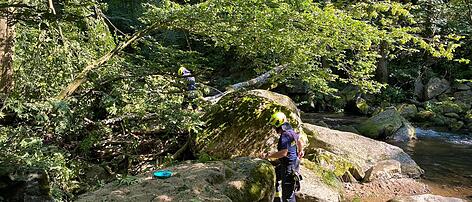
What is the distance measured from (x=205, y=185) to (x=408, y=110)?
14.7 meters

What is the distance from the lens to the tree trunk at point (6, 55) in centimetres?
513

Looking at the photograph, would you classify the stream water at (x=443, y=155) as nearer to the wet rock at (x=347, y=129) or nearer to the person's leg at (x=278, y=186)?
the wet rock at (x=347, y=129)

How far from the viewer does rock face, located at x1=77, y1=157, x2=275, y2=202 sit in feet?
16.1

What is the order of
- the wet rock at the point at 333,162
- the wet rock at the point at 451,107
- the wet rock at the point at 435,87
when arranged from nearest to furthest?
the wet rock at the point at 333,162 → the wet rock at the point at 451,107 → the wet rock at the point at 435,87

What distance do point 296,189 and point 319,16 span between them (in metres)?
2.89

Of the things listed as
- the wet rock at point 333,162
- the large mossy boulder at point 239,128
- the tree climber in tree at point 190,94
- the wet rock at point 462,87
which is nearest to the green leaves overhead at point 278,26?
the tree climber in tree at point 190,94

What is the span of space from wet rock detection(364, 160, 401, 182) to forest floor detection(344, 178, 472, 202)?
0.13 meters

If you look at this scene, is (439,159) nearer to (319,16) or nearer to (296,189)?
(296,189)

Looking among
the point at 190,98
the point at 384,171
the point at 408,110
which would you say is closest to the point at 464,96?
the point at 408,110

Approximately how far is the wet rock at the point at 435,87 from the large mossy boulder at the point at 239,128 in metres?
13.8

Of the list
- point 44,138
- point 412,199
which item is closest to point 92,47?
point 44,138

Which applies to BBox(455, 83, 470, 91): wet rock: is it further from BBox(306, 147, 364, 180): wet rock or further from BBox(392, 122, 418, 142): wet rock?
BBox(306, 147, 364, 180): wet rock

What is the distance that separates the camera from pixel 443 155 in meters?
11.8

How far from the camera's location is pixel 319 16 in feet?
18.7
